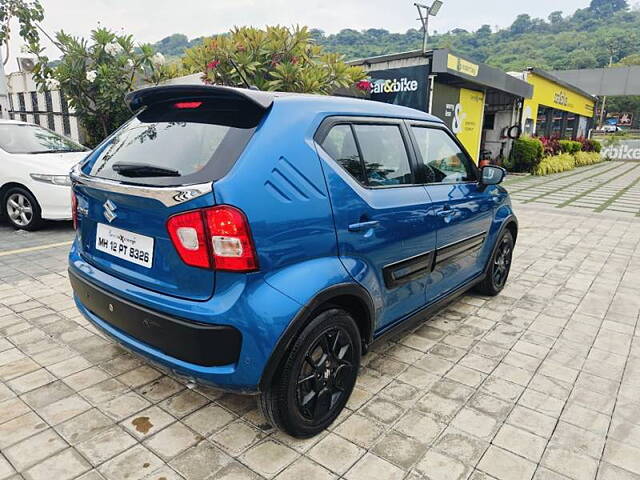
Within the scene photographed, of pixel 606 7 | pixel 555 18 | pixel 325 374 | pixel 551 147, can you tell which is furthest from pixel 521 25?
pixel 325 374

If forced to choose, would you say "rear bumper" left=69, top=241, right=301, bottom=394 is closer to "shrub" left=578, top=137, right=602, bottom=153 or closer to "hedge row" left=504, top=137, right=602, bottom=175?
"hedge row" left=504, top=137, right=602, bottom=175

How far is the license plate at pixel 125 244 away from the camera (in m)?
2.09

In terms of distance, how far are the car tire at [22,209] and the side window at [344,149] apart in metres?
5.33

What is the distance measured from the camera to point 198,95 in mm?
2264

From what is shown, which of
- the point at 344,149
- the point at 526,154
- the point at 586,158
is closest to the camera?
the point at 344,149

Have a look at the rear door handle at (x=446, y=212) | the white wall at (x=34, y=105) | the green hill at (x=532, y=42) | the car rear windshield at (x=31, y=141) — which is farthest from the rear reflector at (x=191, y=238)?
the green hill at (x=532, y=42)

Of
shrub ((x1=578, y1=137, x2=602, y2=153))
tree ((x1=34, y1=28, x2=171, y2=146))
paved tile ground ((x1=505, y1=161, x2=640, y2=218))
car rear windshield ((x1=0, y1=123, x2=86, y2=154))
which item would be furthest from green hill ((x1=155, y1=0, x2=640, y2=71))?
car rear windshield ((x1=0, y1=123, x2=86, y2=154))

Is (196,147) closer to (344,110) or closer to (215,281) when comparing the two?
(215,281)

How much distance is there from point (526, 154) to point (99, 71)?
1414 cm

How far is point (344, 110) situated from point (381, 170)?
409 mm

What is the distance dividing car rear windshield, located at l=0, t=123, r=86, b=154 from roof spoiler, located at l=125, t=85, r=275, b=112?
4861mm

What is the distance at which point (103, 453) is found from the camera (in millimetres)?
2107

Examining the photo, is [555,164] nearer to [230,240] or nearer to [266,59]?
[266,59]

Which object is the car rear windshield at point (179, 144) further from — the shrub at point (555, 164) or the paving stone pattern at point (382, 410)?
the shrub at point (555, 164)
